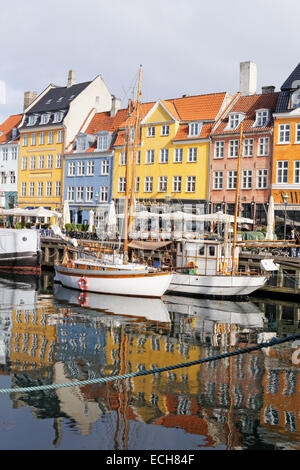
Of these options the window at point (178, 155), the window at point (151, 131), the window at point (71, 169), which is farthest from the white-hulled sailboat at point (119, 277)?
the window at point (71, 169)

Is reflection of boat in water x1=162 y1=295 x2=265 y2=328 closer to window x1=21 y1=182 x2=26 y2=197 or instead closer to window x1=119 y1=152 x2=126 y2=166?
window x1=119 y1=152 x2=126 y2=166

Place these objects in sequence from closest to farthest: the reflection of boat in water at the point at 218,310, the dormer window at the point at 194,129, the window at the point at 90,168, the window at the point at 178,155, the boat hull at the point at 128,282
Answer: the reflection of boat in water at the point at 218,310
the boat hull at the point at 128,282
the dormer window at the point at 194,129
the window at the point at 178,155
the window at the point at 90,168

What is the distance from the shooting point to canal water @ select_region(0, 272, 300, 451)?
29.0ft

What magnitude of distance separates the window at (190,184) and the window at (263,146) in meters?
6.29

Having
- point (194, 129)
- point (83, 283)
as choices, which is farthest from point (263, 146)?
point (83, 283)

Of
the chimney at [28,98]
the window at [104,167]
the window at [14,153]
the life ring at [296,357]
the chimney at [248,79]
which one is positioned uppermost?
the chimney at [28,98]

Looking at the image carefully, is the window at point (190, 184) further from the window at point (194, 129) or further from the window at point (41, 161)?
the window at point (41, 161)

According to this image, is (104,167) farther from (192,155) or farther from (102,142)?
(192,155)

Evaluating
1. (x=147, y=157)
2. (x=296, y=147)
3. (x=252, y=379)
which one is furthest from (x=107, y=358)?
(x=147, y=157)

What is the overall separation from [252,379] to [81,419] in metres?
4.75

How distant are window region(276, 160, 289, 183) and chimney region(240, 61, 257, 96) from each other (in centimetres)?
934

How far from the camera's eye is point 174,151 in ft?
151

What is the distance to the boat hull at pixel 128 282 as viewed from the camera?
26.3 m

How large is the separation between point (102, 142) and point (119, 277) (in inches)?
1092
